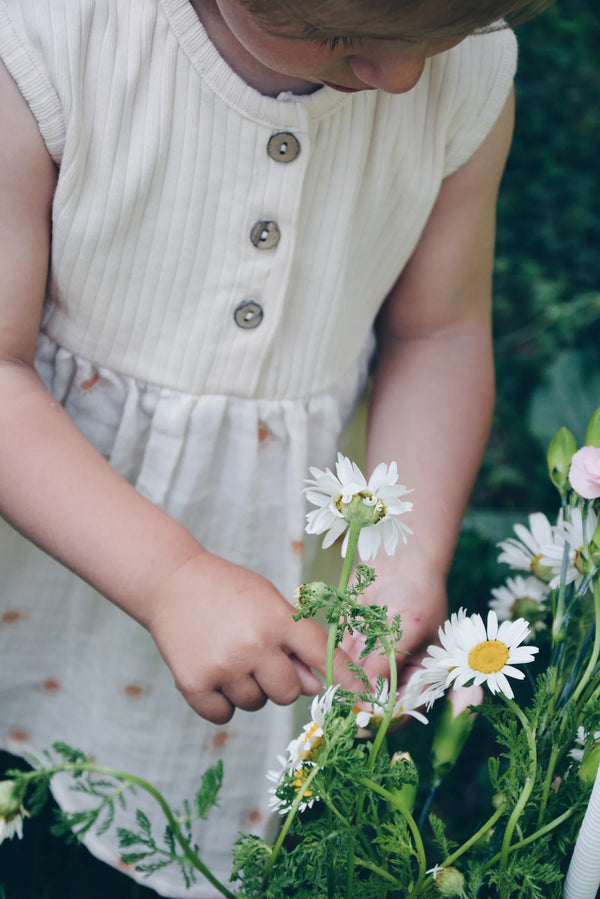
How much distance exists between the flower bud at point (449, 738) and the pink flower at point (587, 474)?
0.13m

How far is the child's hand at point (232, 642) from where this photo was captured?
2.10ft

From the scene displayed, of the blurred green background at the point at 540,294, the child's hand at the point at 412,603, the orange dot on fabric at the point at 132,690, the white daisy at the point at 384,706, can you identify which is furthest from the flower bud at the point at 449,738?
the blurred green background at the point at 540,294

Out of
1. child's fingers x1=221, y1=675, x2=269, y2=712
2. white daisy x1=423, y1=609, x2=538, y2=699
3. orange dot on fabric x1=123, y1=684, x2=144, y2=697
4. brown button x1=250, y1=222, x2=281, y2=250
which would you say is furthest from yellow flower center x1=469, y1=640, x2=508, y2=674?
orange dot on fabric x1=123, y1=684, x2=144, y2=697

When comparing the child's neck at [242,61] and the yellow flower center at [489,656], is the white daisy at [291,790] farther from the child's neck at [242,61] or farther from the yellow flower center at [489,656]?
the child's neck at [242,61]

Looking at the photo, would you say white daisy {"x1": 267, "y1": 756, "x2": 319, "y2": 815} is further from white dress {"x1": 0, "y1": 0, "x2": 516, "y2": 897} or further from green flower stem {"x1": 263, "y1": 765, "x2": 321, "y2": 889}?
white dress {"x1": 0, "y1": 0, "x2": 516, "y2": 897}

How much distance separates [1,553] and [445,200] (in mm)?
520

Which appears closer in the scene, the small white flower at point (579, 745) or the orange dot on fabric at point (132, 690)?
the small white flower at point (579, 745)

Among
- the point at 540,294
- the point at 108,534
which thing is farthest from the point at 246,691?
the point at 540,294

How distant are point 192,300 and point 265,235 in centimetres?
8

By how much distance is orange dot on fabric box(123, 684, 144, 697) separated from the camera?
37.4 inches

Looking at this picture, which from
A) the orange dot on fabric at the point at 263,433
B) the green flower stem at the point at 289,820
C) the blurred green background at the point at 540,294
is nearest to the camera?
the green flower stem at the point at 289,820

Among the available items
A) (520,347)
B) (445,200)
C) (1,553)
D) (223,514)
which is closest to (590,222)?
(520,347)

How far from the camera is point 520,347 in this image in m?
1.77

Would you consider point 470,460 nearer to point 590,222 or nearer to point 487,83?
point 487,83
